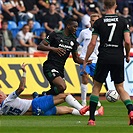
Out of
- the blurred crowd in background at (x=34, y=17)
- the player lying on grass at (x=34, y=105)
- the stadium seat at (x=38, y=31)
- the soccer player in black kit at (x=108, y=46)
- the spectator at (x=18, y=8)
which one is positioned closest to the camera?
the soccer player in black kit at (x=108, y=46)

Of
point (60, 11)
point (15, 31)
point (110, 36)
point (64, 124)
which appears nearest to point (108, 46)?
point (110, 36)

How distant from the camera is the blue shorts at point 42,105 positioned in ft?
51.3

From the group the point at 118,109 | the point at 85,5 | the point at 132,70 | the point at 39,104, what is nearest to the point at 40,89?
the point at 132,70

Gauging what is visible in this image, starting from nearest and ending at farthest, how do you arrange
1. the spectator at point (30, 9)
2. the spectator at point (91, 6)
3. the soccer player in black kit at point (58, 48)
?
1. the soccer player in black kit at point (58, 48)
2. the spectator at point (30, 9)
3. the spectator at point (91, 6)

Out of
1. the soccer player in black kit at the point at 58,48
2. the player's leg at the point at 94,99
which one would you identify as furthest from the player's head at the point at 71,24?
the player's leg at the point at 94,99

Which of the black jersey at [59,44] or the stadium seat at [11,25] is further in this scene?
the stadium seat at [11,25]

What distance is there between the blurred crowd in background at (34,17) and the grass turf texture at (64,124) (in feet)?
33.1

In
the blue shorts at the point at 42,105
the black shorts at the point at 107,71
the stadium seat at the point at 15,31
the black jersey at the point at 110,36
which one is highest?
the black jersey at the point at 110,36

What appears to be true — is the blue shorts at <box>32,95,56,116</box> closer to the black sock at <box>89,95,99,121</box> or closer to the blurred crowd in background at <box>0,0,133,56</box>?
the black sock at <box>89,95,99,121</box>

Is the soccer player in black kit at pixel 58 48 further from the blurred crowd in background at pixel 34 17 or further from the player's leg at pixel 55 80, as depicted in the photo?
the blurred crowd in background at pixel 34 17

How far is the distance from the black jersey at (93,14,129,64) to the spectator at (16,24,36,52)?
13535 millimetres

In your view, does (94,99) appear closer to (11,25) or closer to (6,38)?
(6,38)

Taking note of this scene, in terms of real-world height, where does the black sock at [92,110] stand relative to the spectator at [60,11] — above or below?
above

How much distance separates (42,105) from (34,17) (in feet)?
45.8
